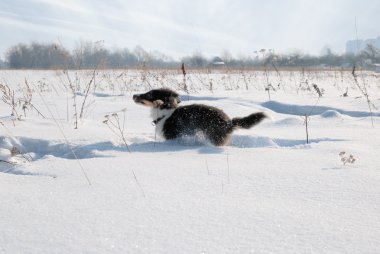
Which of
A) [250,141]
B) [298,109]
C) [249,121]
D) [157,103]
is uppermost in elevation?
[157,103]

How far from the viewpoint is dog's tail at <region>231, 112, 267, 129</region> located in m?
3.87

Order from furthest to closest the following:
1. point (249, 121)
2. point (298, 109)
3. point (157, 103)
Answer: point (298, 109) < point (157, 103) < point (249, 121)

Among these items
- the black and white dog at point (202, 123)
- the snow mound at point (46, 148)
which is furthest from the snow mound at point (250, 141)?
the snow mound at point (46, 148)

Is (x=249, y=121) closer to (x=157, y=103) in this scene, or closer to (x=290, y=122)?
(x=157, y=103)

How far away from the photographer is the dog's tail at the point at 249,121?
3871 millimetres

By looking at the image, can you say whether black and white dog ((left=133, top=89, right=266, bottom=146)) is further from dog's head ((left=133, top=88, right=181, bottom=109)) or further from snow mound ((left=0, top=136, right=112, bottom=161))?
snow mound ((left=0, top=136, right=112, bottom=161))

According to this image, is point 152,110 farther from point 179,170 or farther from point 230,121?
point 179,170

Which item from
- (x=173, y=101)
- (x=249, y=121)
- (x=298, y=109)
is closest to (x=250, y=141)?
(x=249, y=121)

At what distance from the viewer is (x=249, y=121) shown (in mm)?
3914

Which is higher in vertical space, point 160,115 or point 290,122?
point 160,115

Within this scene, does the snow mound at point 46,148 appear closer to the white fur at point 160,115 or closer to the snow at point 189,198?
A: the snow at point 189,198

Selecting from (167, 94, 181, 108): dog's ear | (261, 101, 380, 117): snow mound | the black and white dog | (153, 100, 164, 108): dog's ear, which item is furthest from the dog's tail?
(261, 101, 380, 117): snow mound

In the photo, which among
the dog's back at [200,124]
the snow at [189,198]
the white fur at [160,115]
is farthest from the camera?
the white fur at [160,115]

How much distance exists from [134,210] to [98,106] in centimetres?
550
